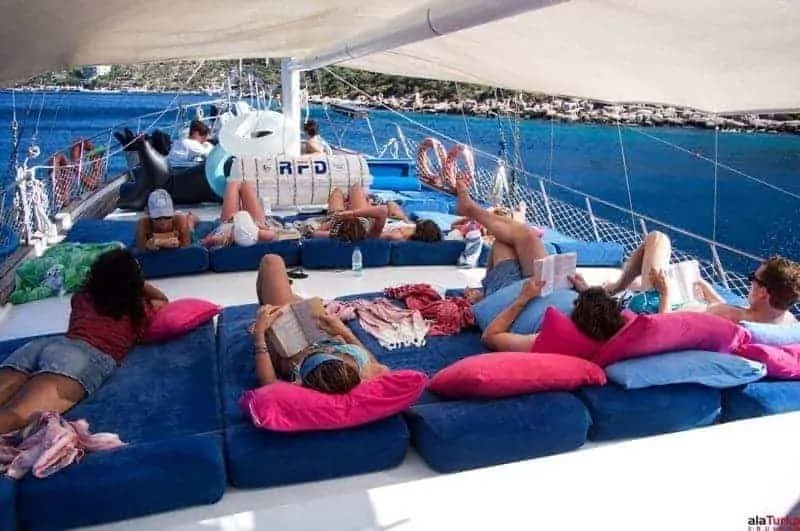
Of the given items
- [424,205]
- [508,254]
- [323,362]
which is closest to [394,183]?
[424,205]

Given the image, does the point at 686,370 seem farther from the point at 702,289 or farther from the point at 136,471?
the point at 136,471

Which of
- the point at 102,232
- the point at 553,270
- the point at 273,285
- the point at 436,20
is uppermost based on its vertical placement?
the point at 436,20

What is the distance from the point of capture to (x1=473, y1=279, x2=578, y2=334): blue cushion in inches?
98.3

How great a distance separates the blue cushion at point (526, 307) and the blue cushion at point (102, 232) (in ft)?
8.32

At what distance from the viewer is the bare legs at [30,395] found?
6.08 feet

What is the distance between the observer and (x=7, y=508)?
152 centimetres

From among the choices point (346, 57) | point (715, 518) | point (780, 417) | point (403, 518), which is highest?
point (346, 57)

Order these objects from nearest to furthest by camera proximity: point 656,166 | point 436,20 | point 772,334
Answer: point 436,20, point 772,334, point 656,166

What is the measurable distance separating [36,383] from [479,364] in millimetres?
1284

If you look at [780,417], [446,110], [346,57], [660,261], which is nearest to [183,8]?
[346,57]

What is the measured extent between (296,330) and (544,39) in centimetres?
151

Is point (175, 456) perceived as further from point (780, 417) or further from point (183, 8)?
point (780, 417)

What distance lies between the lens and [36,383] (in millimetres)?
2000

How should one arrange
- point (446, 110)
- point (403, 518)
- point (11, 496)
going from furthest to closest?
point (446, 110) → point (403, 518) → point (11, 496)
